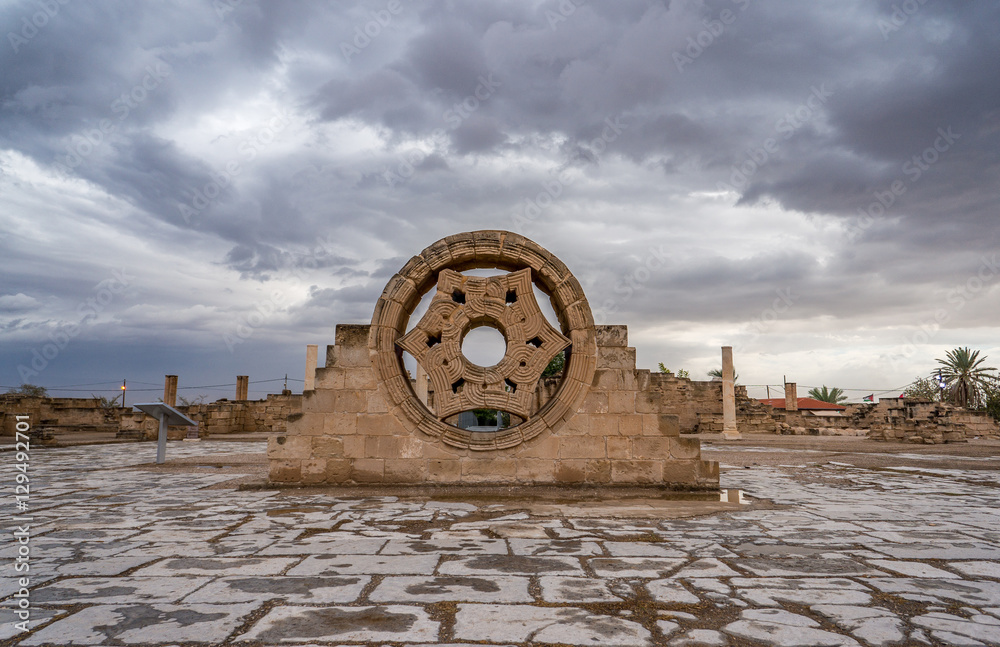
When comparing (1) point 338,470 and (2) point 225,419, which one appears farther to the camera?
(2) point 225,419

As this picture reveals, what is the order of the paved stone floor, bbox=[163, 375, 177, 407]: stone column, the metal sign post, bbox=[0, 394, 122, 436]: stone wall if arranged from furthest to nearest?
bbox=[163, 375, 177, 407]: stone column, bbox=[0, 394, 122, 436]: stone wall, the metal sign post, the paved stone floor

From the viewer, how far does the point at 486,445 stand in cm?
645

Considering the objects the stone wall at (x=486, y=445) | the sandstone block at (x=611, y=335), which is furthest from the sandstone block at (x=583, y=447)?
the sandstone block at (x=611, y=335)

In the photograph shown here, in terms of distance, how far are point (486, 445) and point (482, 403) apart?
468 millimetres

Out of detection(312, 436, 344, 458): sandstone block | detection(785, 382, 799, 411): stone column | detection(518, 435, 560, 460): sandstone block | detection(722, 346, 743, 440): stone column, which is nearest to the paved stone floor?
detection(312, 436, 344, 458): sandstone block

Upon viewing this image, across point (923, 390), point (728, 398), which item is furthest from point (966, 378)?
point (728, 398)

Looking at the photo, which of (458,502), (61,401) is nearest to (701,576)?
(458,502)

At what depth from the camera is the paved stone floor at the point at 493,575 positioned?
2352mm

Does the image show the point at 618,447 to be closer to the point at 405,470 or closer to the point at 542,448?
the point at 542,448

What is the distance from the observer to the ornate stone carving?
Result: 6.56 m

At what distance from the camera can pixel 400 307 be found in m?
6.74

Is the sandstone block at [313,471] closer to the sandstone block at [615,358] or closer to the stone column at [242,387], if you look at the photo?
the sandstone block at [615,358]

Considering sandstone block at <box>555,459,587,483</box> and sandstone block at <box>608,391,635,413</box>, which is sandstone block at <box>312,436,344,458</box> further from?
sandstone block at <box>608,391,635,413</box>

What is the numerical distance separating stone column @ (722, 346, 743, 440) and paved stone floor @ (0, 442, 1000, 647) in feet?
52.6
